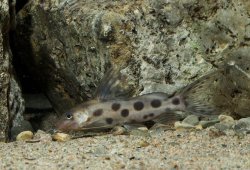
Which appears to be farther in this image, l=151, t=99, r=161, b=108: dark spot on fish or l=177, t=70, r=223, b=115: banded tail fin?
l=151, t=99, r=161, b=108: dark spot on fish

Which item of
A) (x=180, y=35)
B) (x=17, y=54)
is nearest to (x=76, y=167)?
(x=180, y=35)

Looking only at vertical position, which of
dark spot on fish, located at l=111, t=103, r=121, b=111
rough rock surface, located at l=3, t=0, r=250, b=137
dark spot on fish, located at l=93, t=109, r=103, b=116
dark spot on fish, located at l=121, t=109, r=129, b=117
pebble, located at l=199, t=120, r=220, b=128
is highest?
rough rock surface, located at l=3, t=0, r=250, b=137

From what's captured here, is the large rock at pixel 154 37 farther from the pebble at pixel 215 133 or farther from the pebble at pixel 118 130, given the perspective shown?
the pebble at pixel 215 133

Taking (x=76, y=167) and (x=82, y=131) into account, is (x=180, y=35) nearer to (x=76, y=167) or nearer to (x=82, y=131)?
(x=82, y=131)

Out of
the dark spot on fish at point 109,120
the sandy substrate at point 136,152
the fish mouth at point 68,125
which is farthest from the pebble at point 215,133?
the fish mouth at point 68,125

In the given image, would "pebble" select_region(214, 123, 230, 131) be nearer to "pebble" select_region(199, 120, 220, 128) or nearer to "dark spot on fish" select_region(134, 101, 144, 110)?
"pebble" select_region(199, 120, 220, 128)

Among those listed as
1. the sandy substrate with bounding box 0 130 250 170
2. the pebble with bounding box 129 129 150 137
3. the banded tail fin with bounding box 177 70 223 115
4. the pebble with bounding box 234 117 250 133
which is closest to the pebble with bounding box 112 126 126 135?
the pebble with bounding box 129 129 150 137
